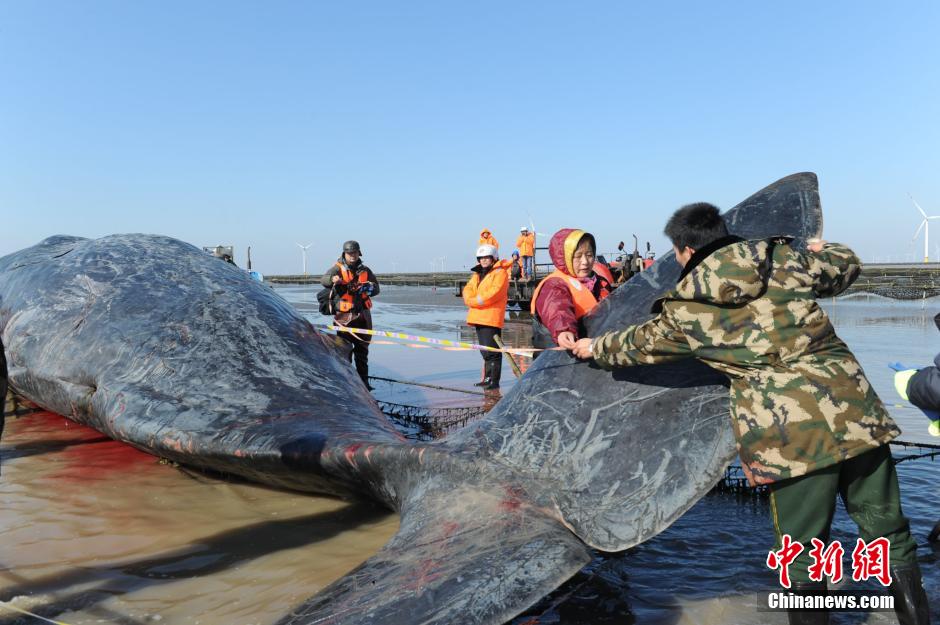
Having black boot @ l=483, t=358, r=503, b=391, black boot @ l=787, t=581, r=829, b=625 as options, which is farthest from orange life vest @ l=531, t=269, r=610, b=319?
black boot @ l=483, t=358, r=503, b=391

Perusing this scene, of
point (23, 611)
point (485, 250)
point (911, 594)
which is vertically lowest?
point (23, 611)

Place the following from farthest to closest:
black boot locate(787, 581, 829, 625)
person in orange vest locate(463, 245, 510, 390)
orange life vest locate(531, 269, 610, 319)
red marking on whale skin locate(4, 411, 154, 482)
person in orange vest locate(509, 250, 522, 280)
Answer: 1. person in orange vest locate(509, 250, 522, 280)
2. person in orange vest locate(463, 245, 510, 390)
3. red marking on whale skin locate(4, 411, 154, 482)
4. orange life vest locate(531, 269, 610, 319)
5. black boot locate(787, 581, 829, 625)

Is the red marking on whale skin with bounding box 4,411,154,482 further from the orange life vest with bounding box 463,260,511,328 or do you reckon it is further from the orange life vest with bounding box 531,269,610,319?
the orange life vest with bounding box 463,260,511,328

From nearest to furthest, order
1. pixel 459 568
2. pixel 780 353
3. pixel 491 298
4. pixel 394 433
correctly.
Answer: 1. pixel 459 568
2. pixel 780 353
3. pixel 394 433
4. pixel 491 298

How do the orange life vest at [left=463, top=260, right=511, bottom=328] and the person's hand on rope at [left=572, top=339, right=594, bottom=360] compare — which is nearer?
the person's hand on rope at [left=572, top=339, right=594, bottom=360]

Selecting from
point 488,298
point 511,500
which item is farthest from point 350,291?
point 511,500

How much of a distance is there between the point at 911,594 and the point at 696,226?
1.88 meters

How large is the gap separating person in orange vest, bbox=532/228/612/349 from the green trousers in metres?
1.41

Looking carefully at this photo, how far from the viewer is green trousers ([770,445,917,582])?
10.3 feet

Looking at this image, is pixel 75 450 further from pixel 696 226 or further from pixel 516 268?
pixel 516 268

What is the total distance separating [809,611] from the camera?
3238 millimetres

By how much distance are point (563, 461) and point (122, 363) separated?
4.28 meters

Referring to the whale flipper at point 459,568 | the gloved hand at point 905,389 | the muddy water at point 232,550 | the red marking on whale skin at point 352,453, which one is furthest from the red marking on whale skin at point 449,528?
the gloved hand at point 905,389

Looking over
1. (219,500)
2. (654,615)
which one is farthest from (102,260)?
(654,615)
